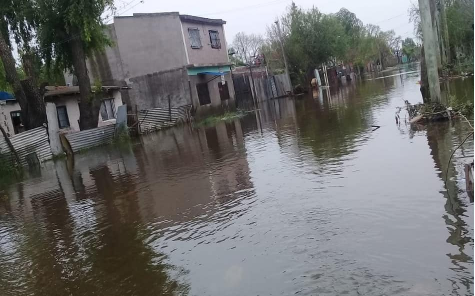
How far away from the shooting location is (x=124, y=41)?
2808 centimetres

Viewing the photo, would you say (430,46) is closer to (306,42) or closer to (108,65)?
(108,65)

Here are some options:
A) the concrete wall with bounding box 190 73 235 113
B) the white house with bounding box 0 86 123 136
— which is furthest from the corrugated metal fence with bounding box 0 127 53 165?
the concrete wall with bounding box 190 73 235 113

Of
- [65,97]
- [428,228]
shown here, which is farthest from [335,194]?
[65,97]

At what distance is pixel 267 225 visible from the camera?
5.80 metres

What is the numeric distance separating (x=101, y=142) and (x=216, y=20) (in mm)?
15517

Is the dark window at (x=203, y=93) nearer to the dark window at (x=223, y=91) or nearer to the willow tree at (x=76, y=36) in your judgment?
the dark window at (x=223, y=91)

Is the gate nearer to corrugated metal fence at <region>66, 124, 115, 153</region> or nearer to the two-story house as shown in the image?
the two-story house

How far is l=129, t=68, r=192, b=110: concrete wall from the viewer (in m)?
27.4

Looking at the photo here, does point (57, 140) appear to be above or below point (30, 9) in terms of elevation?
below

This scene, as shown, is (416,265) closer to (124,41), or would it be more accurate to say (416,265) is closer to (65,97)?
(65,97)

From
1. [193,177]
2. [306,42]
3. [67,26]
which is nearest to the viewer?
[193,177]

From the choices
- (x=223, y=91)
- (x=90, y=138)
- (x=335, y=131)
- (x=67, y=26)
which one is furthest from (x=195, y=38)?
(x=335, y=131)

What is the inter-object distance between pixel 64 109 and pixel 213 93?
32.2ft

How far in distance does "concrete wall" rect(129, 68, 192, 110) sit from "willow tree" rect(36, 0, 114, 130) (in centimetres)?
548
